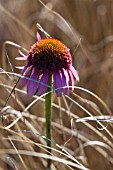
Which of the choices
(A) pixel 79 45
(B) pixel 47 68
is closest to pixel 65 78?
(B) pixel 47 68

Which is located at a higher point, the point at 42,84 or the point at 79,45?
the point at 79,45

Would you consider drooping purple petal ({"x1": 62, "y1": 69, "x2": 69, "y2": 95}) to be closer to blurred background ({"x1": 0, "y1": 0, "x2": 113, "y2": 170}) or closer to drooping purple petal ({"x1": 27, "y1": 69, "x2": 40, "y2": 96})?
drooping purple petal ({"x1": 27, "y1": 69, "x2": 40, "y2": 96})

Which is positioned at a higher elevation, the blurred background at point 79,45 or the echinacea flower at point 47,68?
the blurred background at point 79,45

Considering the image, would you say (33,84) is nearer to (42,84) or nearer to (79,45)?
(42,84)

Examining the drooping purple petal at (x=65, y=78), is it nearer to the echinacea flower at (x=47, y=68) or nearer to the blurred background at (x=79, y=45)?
the echinacea flower at (x=47, y=68)

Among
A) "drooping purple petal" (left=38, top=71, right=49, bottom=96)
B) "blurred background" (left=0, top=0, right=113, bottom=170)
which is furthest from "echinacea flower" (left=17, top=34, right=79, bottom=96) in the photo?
"blurred background" (left=0, top=0, right=113, bottom=170)

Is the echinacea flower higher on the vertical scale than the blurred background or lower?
lower

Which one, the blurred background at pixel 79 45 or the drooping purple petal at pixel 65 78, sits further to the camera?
the blurred background at pixel 79 45

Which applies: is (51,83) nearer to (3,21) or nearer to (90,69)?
(90,69)

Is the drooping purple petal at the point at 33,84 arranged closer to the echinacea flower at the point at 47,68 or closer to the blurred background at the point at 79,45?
the echinacea flower at the point at 47,68

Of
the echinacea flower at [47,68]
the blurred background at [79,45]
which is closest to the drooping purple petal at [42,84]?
the echinacea flower at [47,68]
